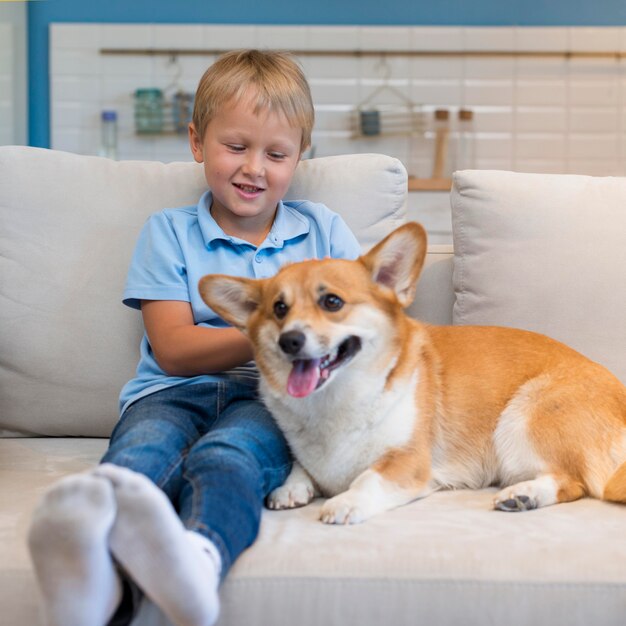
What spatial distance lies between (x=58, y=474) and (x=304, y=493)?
510 millimetres

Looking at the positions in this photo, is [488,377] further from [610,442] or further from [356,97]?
[356,97]

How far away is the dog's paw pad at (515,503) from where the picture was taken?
4.48ft

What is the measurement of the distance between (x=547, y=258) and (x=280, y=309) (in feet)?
2.39

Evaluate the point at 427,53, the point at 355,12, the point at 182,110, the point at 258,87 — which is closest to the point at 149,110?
the point at 182,110

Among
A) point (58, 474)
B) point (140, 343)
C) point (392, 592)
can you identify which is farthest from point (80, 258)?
point (392, 592)

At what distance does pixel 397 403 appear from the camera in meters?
1.50

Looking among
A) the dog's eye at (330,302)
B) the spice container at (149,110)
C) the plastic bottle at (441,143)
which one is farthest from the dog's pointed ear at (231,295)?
the spice container at (149,110)

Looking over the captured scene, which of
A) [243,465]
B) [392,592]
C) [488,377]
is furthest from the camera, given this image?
[488,377]

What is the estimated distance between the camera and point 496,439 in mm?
Answer: 1543

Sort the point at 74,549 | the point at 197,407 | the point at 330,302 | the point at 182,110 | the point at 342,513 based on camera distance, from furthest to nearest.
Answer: the point at 182,110, the point at 197,407, the point at 330,302, the point at 342,513, the point at 74,549

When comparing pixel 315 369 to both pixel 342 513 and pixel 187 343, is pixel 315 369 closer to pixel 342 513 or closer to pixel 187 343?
pixel 342 513

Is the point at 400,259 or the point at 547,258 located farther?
the point at 547,258

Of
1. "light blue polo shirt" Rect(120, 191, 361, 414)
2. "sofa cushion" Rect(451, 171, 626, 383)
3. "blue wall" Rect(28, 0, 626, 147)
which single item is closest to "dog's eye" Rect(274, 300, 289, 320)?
"light blue polo shirt" Rect(120, 191, 361, 414)

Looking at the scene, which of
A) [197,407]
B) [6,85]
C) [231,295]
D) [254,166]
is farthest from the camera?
[6,85]
